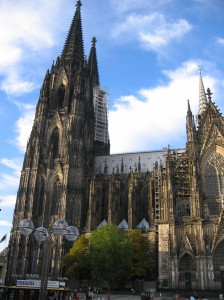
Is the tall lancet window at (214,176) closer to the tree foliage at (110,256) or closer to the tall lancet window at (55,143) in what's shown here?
the tree foliage at (110,256)

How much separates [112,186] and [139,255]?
45.7 feet

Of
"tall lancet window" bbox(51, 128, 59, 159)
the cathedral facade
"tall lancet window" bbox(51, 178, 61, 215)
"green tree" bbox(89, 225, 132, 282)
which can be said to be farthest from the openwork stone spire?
"green tree" bbox(89, 225, 132, 282)

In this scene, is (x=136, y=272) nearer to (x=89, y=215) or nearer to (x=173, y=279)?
(x=173, y=279)

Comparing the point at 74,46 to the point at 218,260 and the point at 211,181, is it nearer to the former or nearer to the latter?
the point at 211,181

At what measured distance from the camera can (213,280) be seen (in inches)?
1359

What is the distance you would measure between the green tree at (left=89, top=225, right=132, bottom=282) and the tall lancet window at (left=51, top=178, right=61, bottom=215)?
43.7ft

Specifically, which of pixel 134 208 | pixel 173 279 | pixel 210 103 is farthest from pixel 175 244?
pixel 210 103

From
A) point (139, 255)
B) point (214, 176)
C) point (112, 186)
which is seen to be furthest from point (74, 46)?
point (139, 255)

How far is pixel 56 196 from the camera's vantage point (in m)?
51.8

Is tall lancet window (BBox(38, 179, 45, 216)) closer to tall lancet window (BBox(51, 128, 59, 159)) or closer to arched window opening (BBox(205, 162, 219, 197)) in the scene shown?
tall lancet window (BBox(51, 128, 59, 159))

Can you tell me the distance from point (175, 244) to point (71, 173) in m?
21.2

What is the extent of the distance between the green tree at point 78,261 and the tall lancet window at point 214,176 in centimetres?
1703

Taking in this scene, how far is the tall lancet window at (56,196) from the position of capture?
5078cm

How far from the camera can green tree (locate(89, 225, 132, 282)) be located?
37125mm
